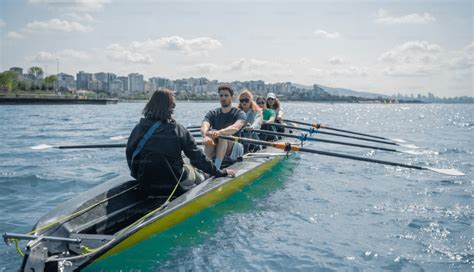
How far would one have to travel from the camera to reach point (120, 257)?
5.02 m

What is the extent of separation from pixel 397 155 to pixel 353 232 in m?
10.1

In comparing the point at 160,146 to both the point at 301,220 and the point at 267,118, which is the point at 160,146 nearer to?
the point at 301,220

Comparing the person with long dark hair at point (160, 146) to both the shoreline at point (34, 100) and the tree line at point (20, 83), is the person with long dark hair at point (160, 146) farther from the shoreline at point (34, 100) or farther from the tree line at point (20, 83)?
the tree line at point (20, 83)

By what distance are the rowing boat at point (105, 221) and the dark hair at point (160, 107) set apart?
118 cm

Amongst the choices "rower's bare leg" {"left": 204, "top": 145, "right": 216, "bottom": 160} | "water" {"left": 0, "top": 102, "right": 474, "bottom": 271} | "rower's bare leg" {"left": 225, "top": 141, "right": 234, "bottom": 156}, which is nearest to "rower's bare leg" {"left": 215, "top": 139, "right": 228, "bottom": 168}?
"rower's bare leg" {"left": 204, "top": 145, "right": 216, "bottom": 160}

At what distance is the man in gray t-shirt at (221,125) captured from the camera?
8.62 m

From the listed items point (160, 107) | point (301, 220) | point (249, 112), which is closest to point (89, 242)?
point (160, 107)

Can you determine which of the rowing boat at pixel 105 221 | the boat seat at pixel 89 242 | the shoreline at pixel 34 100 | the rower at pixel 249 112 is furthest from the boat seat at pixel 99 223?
the shoreline at pixel 34 100

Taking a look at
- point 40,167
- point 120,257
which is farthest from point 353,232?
point 40,167

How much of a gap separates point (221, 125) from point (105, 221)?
155 inches

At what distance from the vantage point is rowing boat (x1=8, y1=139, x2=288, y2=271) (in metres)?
4.46

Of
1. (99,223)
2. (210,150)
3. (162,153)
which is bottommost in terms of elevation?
(99,223)

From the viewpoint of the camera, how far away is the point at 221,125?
9.27 m

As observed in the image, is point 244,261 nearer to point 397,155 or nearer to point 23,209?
point 23,209
